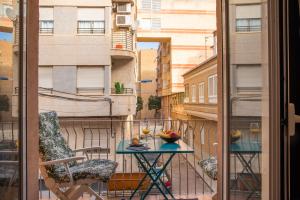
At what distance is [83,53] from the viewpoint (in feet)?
32.1

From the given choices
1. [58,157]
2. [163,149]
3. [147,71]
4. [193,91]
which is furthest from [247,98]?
[147,71]

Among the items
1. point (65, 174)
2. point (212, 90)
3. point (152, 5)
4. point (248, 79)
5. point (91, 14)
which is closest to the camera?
point (248, 79)

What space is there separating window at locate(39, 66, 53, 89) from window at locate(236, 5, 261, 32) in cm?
849

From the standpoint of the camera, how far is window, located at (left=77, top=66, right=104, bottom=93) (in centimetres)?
957

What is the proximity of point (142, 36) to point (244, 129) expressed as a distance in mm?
14178

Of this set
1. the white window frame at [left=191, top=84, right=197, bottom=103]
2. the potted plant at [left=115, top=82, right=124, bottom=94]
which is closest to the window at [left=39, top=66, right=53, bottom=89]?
the potted plant at [left=115, top=82, right=124, bottom=94]

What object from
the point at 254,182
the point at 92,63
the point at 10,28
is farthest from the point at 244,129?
the point at 92,63

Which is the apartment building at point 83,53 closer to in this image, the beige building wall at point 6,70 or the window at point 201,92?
the window at point 201,92

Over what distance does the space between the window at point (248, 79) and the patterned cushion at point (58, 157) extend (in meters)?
1.54

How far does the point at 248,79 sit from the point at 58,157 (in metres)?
1.99

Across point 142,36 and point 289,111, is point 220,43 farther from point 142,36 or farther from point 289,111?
point 142,36

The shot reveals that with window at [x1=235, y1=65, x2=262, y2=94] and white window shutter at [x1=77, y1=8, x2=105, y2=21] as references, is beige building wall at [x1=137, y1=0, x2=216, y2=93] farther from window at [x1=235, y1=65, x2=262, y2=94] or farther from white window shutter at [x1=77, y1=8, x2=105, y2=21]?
window at [x1=235, y1=65, x2=262, y2=94]

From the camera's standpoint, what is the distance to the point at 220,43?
2.33 metres

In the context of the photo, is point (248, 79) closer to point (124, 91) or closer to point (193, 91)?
point (124, 91)
